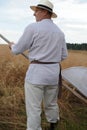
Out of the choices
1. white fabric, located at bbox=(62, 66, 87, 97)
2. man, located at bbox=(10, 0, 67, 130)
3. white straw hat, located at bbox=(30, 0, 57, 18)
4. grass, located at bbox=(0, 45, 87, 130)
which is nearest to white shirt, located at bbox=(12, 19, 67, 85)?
man, located at bbox=(10, 0, 67, 130)

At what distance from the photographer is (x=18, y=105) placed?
7027 mm

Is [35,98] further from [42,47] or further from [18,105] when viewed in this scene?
[18,105]

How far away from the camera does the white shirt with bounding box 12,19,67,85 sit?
494 cm

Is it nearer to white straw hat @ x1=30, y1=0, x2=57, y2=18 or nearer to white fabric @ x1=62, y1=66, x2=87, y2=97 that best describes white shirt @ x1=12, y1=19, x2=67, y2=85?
white straw hat @ x1=30, y1=0, x2=57, y2=18

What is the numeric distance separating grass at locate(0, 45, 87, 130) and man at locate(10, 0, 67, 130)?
1.11 m

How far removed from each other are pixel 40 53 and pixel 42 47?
0.26ft

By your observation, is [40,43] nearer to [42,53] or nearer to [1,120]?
[42,53]

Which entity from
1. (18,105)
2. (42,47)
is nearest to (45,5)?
(42,47)

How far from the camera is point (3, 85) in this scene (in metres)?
7.82

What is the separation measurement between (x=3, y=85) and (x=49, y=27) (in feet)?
9.86

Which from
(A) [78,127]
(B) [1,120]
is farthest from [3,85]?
(A) [78,127]

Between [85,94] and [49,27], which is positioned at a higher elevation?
[49,27]

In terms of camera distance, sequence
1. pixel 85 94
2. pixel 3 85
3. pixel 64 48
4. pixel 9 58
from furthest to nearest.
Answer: pixel 9 58, pixel 3 85, pixel 85 94, pixel 64 48

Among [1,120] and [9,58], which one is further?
[9,58]
